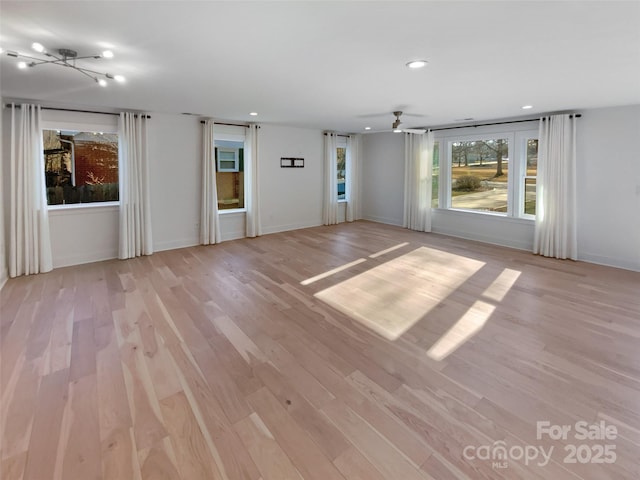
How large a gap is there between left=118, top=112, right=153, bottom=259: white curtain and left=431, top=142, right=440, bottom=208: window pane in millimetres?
5944

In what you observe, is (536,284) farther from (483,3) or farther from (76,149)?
(76,149)

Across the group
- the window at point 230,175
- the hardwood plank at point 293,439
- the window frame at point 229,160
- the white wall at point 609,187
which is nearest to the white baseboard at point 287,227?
the window at point 230,175

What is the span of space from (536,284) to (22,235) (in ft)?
23.4

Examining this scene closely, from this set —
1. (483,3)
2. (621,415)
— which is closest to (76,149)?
(483,3)

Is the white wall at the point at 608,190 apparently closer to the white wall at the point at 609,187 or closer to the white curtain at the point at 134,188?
the white wall at the point at 609,187

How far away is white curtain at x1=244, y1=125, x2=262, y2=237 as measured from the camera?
6789 mm

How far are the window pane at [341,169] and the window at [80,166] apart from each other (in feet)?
17.3

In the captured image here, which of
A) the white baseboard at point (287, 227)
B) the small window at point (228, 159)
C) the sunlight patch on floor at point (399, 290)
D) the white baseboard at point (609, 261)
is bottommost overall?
the sunlight patch on floor at point (399, 290)

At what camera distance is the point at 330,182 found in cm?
833

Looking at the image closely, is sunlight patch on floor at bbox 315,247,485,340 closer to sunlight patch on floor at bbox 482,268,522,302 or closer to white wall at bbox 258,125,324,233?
sunlight patch on floor at bbox 482,268,522,302

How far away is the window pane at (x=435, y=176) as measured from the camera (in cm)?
737

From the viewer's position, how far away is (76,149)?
5.24 meters

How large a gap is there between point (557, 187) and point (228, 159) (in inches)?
252

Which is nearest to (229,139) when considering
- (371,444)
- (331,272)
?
(331,272)
